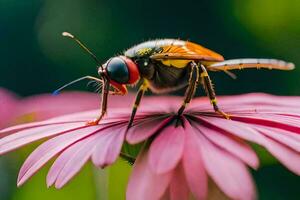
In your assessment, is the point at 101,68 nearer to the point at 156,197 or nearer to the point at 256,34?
the point at 156,197

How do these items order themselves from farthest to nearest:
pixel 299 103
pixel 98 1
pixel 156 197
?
pixel 98 1
pixel 299 103
pixel 156 197

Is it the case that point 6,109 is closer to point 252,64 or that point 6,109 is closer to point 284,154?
point 252,64

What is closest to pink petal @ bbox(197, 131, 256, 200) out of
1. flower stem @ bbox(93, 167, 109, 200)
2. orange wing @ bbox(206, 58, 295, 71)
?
orange wing @ bbox(206, 58, 295, 71)

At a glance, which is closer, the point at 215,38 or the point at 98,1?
the point at 215,38

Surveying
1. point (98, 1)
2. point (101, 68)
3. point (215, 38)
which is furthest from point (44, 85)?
point (101, 68)

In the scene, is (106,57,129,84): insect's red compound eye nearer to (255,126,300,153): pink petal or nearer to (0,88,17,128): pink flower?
(255,126,300,153): pink petal

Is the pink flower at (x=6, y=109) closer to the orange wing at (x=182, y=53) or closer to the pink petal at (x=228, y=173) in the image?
the orange wing at (x=182, y=53)

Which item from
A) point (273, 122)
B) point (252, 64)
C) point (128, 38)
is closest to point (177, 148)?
point (273, 122)

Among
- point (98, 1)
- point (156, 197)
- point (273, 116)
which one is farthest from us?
point (98, 1)
